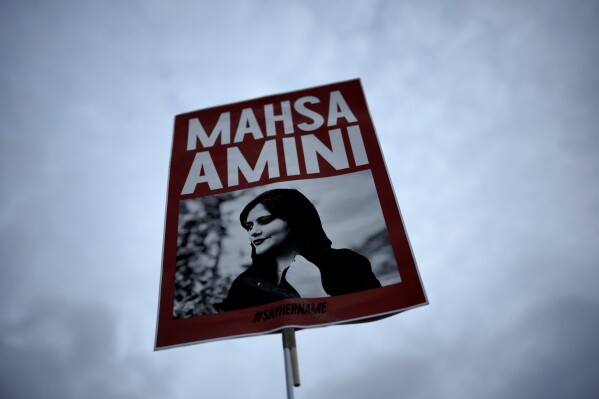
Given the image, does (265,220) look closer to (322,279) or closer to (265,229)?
(265,229)

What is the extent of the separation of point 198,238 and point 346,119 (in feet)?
9.21

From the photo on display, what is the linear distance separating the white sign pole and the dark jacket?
20.1 inches

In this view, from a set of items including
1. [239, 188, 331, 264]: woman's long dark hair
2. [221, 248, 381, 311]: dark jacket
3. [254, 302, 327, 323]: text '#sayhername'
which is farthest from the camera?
[239, 188, 331, 264]: woman's long dark hair

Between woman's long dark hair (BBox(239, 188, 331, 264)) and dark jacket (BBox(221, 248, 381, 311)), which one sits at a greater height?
woman's long dark hair (BBox(239, 188, 331, 264))

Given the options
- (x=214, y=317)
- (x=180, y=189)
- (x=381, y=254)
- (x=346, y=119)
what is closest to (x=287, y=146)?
(x=346, y=119)

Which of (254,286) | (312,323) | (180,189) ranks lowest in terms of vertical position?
(312,323)

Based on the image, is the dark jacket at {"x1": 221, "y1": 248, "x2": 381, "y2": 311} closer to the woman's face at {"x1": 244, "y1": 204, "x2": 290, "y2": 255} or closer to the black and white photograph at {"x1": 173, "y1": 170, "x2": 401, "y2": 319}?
the black and white photograph at {"x1": 173, "y1": 170, "x2": 401, "y2": 319}

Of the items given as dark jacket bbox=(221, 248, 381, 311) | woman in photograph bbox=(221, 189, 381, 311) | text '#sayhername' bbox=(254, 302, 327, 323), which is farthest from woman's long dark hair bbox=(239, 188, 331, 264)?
text '#sayhername' bbox=(254, 302, 327, 323)

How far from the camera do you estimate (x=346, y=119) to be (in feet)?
22.7

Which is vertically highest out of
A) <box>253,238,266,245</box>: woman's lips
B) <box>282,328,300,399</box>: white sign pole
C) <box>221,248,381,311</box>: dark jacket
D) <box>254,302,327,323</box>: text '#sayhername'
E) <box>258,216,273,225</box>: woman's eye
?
<box>258,216,273,225</box>: woman's eye

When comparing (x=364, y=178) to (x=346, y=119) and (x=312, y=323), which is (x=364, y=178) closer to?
(x=346, y=119)

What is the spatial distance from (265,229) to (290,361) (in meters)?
1.86

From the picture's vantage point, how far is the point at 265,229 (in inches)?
231

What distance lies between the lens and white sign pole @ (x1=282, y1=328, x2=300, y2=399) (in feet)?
14.0
